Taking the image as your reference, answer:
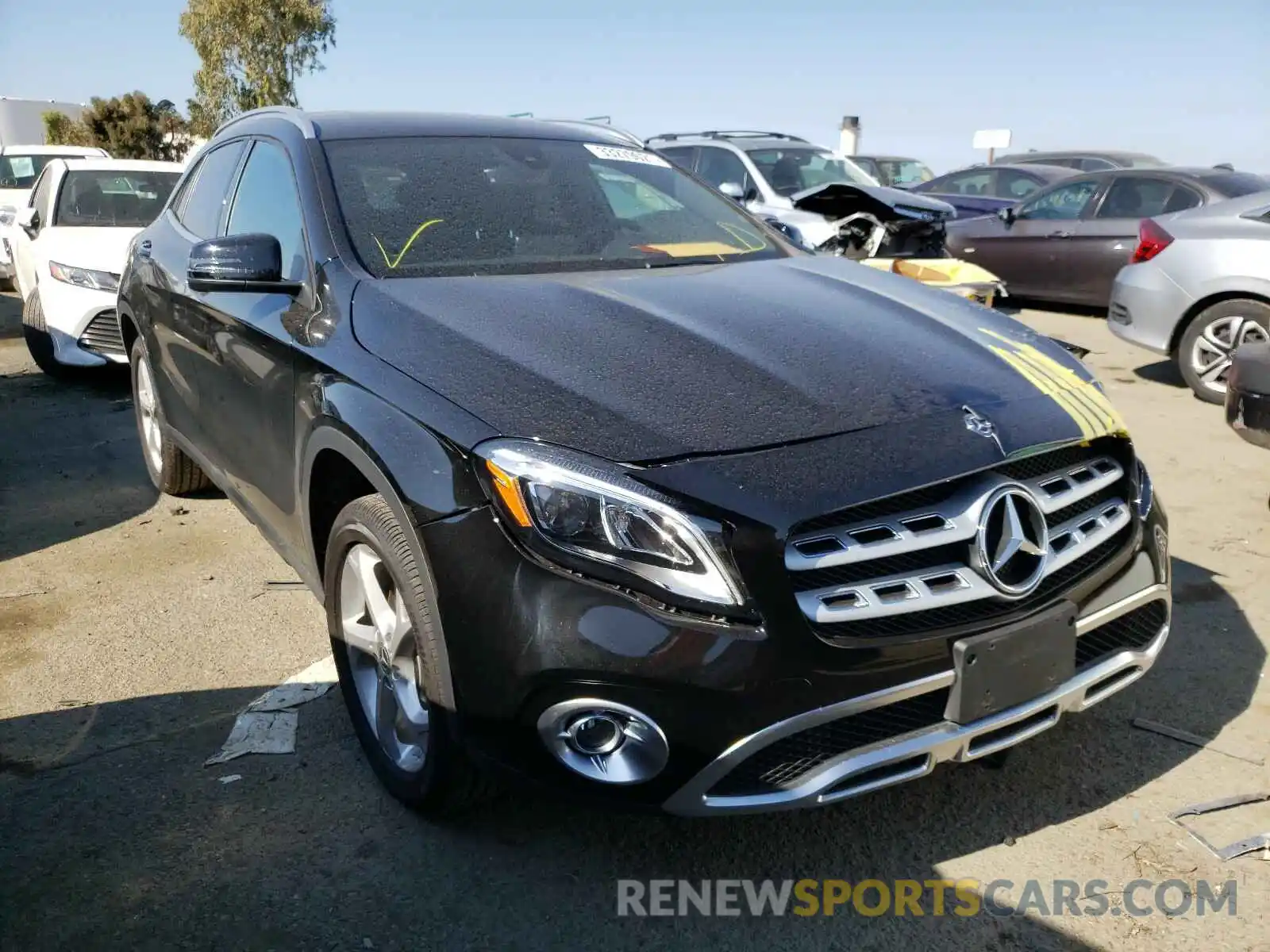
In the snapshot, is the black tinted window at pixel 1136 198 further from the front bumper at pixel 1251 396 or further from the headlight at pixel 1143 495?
the headlight at pixel 1143 495

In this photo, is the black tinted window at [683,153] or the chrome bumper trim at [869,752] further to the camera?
the black tinted window at [683,153]

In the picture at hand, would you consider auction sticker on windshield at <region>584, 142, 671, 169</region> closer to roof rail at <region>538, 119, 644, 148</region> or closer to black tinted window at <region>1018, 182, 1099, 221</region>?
roof rail at <region>538, 119, 644, 148</region>

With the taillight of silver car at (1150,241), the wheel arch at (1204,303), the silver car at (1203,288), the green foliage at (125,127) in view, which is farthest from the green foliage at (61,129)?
the wheel arch at (1204,303)

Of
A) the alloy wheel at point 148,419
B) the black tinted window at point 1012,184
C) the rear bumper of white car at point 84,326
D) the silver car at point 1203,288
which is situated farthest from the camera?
the black tinted window at point 1012,184

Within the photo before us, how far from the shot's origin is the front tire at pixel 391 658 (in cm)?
235

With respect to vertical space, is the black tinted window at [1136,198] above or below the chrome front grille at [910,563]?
above

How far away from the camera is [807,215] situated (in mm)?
9555

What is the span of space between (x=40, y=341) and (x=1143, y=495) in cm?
764

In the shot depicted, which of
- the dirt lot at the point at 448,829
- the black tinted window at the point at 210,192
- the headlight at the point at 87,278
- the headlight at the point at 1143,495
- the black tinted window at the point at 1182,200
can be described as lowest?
the dirt lot at the point at 448,829

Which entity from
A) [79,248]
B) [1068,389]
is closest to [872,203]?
[79,248]

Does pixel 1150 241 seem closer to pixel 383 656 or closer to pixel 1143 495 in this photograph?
pixel 1143 495

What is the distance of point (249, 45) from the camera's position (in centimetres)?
3055

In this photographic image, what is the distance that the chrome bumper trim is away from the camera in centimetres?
206

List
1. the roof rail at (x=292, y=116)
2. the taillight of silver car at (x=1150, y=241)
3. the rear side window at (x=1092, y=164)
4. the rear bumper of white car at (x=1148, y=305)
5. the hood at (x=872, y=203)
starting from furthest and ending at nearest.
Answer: the rear side window at (x=1092, y=164), the hood at (x=872, y=203), the taillight of silver car at (x=1150, y=241), the rear bumper of white car at (x=1148, y=305), the roof rail at (x=292, y=116)
